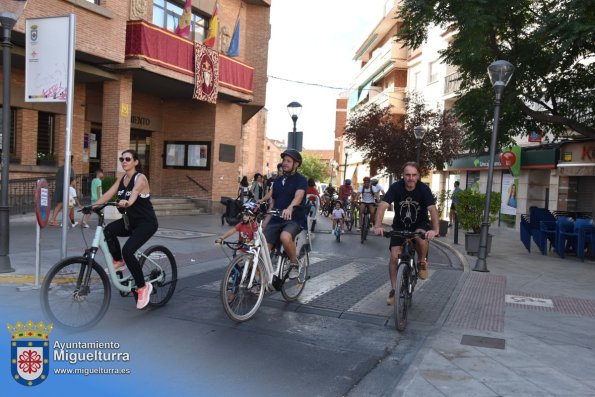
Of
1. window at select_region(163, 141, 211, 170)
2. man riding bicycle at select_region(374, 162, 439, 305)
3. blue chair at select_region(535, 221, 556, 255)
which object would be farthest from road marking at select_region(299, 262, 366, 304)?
window at select_region(163, 141, 211, 170)

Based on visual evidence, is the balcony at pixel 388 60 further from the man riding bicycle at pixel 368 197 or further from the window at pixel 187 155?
the man riding bicycle at pixel 368 197

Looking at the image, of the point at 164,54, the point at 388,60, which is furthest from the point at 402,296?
the point at 388,60

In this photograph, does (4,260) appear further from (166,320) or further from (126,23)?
(126,23)

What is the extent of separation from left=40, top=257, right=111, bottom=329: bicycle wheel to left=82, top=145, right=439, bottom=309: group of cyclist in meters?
0.48

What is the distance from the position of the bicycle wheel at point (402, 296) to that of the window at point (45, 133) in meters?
15.7

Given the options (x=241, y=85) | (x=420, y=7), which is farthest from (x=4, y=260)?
(x=241, y=85)

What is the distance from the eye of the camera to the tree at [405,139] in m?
22.5

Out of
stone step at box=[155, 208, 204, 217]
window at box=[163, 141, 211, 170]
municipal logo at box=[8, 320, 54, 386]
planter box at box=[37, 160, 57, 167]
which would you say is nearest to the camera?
municipal logo at box=[8, 320, 54, 386]

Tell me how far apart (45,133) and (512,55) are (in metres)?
15.0

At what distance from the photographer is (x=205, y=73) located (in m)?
19.6

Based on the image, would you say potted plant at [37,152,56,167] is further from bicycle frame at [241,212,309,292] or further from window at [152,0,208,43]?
bicycle frame at [241,212,309,292]

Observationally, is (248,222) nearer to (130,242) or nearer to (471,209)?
(130,242)

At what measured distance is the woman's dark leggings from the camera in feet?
17.4

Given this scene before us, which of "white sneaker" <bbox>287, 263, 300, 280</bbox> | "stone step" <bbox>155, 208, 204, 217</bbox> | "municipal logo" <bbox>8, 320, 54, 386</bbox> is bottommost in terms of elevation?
"stone step" <bbox>155, 208, 204, 217</bbox>
